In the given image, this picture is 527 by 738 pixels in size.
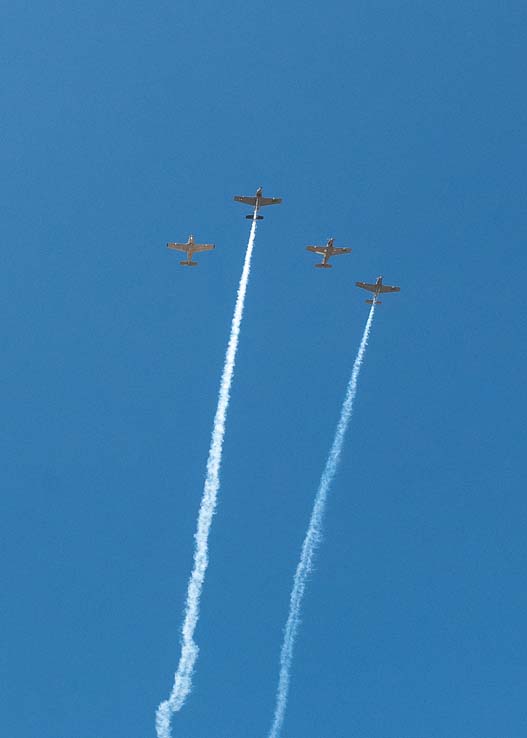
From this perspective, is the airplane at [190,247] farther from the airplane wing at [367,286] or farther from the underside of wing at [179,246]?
the airplane wing at [367,286]

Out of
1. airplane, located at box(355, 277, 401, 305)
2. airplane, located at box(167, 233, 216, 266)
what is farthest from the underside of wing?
airplane, located at box(355, 277, 401, 305)

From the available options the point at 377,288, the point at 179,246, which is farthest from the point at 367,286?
the point at 179,246

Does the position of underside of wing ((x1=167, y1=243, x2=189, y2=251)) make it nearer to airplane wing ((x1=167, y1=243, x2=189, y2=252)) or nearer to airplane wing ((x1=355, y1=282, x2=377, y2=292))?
airplane wing ((x1=167, y1=243, x2=189, y2=252))

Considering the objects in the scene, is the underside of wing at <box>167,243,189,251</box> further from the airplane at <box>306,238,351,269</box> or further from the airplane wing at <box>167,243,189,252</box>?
the airplane at <box>306,238,351,269</box>

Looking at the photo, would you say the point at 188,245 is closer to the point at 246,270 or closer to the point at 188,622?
the point at 246,270

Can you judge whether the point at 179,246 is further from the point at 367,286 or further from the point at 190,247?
the point at 367,286

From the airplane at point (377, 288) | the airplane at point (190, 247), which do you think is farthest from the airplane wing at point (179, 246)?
the airplane at point (377, 288)

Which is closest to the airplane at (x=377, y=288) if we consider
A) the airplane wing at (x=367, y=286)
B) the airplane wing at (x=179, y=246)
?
the airplane wing at (x=367, y=286)

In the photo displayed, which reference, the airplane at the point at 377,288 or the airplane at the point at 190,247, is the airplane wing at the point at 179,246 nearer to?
the airplane at the point at 190,247

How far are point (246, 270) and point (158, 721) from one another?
144 ft

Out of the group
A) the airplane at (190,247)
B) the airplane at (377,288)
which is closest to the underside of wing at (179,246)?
the airplane at (190,247)

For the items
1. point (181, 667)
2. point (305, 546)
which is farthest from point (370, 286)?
point (181, 667)

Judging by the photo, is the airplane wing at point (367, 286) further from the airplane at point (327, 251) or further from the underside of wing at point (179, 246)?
the underside of wing at point (179, 246)

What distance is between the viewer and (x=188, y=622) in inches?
2477
